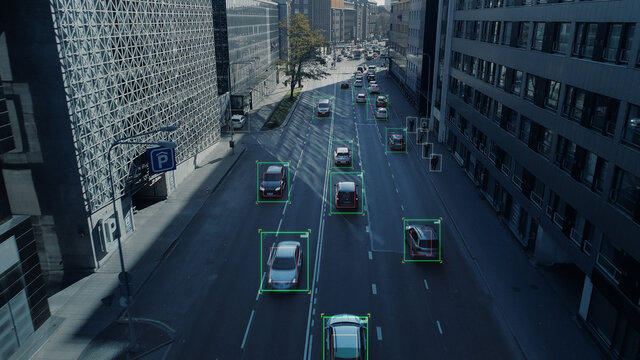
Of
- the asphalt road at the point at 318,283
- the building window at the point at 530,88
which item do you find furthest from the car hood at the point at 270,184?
the building window at the point at 530,88

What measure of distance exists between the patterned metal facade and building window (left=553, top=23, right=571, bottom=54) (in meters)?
23.0

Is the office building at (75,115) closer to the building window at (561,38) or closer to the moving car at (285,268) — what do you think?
the moving car at (285,268)

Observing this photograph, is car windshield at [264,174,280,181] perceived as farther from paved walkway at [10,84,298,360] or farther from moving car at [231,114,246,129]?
moving car at [231,114,246,129]

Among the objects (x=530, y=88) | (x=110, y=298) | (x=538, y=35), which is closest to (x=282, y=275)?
(x=110, y=298)

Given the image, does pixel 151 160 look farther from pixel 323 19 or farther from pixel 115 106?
pixel 323 19

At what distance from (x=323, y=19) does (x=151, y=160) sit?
5989 inches

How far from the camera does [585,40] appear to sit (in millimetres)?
20062

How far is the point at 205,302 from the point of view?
68.3 ft

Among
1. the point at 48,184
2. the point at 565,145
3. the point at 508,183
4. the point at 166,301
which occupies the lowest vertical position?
the point at 166,301

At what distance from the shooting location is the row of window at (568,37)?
17406 millimetres

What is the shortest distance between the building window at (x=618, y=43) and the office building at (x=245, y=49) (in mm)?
37082

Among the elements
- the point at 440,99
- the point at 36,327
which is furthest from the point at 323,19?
the point at 36,327

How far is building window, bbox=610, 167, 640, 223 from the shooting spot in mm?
15951

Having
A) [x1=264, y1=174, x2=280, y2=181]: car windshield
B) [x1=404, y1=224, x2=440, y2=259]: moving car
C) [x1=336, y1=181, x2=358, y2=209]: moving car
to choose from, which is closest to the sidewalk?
[x1=264, y1=174, x2=280, y2=181]: car windshield
